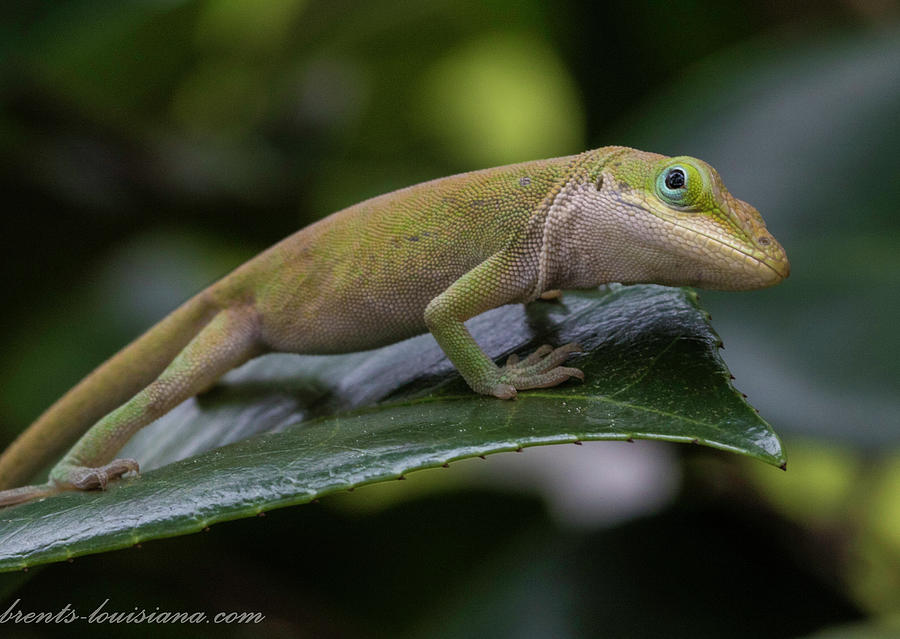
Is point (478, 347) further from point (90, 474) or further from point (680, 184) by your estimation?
point (90, 474)

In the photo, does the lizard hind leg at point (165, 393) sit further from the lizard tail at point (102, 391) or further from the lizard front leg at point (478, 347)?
the lizard front leg at point (478, 347)

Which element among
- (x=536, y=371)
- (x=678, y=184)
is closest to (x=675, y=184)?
(x=678, y=184)

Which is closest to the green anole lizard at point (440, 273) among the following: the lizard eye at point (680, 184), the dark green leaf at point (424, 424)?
the lizard eye at point (680, 184)

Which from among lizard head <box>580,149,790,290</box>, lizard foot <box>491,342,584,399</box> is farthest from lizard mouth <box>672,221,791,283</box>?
lizard foot <box>491,342,584,399</box>

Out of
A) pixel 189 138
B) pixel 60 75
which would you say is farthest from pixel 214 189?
pixel 60 75

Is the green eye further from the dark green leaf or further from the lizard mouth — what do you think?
the dark green leaf

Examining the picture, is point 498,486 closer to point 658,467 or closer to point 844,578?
point 658,467
